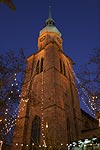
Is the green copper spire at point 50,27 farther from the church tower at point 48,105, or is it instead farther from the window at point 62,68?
the window at point 62,68

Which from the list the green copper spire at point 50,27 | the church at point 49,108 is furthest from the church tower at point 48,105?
the green copper spire at point 50,27

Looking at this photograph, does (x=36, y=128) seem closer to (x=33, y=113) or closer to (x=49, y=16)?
(x=33, y=113)

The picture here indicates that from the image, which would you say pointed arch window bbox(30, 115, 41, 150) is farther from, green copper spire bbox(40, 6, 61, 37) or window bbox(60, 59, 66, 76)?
green copper spire bbox(40, 6, 61, 37)

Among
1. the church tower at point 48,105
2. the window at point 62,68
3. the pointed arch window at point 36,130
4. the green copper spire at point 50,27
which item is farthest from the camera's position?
the green copper spire at point 50,27

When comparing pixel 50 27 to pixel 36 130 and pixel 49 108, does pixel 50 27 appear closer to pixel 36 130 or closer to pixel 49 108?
pixel 49 108

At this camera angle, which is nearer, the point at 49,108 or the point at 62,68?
the point at 49,108

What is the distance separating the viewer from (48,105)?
20.2 meters

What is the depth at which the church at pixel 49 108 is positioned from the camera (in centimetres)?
1861

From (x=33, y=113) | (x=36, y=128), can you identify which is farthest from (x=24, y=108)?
(x=36, y=128)

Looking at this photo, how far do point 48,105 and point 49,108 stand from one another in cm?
50

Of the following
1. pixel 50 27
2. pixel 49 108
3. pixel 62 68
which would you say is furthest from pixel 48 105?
pixel 50 27

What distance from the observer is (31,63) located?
2905cm

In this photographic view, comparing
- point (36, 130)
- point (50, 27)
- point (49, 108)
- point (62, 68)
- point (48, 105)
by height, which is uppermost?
point (50, 27)

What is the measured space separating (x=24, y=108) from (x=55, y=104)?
4944 mm
